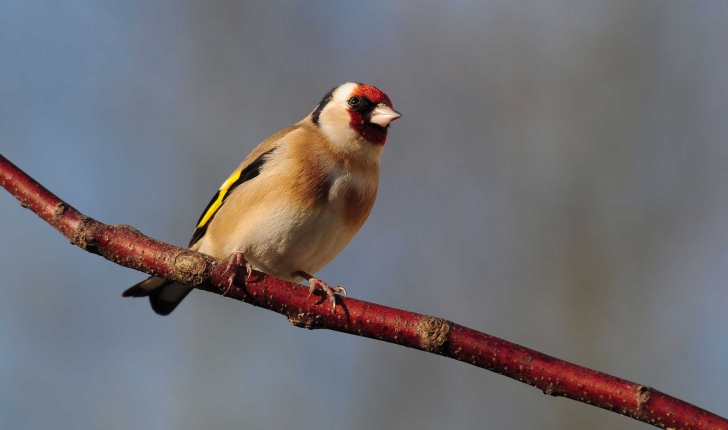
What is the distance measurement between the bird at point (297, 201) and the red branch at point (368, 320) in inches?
25.2

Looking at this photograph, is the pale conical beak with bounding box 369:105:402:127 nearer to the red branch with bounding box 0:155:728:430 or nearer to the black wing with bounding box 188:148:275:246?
the black wing with bounding box 188:148:275:246

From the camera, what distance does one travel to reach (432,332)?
269 centimetres

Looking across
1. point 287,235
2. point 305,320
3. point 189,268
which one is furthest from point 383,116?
point 189,268

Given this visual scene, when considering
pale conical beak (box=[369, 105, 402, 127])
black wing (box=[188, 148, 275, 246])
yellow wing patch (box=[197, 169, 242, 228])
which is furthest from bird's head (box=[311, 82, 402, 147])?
yellow wing patch (box=[197, 169, 242, 228])

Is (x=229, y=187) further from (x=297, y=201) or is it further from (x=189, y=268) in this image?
(x=189, y=268)

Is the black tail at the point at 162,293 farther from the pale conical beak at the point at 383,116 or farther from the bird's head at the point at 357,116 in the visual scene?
the pale conical beak at the point at 383,116

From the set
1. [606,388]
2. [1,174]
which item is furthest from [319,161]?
[606,388]

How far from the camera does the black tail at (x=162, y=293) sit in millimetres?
4511

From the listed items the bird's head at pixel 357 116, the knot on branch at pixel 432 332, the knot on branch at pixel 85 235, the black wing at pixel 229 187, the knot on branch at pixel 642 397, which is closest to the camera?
the knot on branch at pixel 642 397

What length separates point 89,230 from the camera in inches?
112

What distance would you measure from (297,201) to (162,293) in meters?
1.21

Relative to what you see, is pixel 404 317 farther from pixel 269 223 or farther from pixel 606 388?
pixel 269 223

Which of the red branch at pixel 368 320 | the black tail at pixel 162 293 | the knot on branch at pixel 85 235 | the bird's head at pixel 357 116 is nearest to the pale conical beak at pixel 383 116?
the bird's head at pixel 357 116

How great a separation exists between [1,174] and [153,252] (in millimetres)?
612
